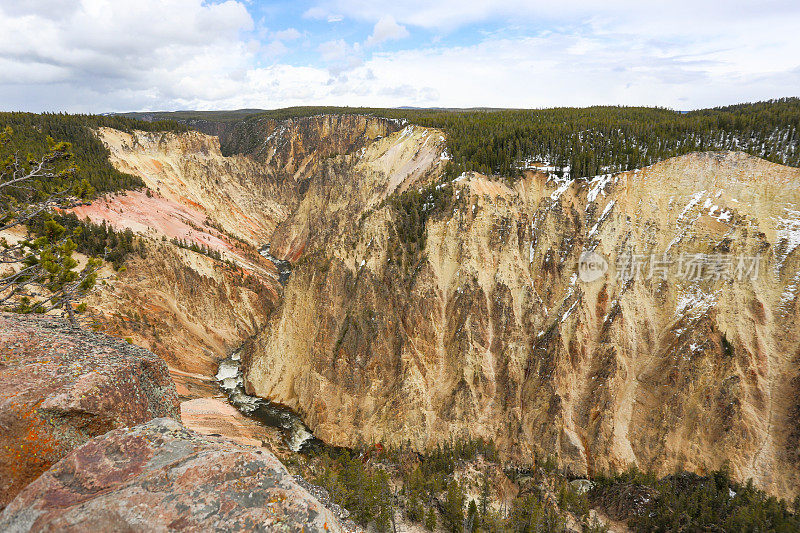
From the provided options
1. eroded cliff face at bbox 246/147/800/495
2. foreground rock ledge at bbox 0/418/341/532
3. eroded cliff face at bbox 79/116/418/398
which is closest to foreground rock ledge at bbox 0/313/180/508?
foreground rock ledge at bbox 0/418/341/532

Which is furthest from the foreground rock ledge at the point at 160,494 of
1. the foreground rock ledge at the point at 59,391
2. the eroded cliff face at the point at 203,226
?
the eroded cliff face at the point at 203,226

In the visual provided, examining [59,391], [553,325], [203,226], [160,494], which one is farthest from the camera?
[203,226]

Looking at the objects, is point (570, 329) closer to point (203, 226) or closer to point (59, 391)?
point (59, 391)

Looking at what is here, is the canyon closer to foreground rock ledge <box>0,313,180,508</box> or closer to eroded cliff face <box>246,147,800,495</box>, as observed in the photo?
eroded cliff face <box>246,147,800,495</box>

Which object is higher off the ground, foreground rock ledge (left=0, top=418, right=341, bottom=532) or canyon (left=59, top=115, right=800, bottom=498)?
foreground rock ledge (left=0, top=418, right=341, bottom=532)

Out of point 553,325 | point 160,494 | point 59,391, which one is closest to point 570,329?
point 553,325

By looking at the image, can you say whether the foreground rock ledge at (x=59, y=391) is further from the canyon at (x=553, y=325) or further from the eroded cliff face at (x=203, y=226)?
the canyon at (x=553, y=325)

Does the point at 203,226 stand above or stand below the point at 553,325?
above
